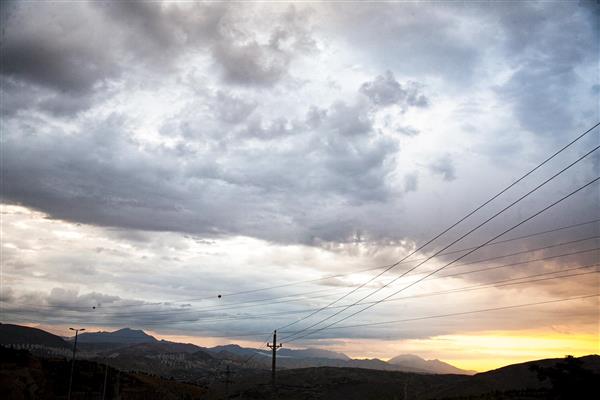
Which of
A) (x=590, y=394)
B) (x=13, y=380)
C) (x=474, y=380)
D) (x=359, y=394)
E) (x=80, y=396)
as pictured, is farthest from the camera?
(x=359, y=394)

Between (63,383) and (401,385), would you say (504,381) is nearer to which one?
(401,385)

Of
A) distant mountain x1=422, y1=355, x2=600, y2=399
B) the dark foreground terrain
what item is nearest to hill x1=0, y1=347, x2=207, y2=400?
the dark foreground terrain

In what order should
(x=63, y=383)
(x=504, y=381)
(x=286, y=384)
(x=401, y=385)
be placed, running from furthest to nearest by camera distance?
(x=286, y=384) < (x=401, y=385) < (x=504, y=381) < (x=63, y=383)

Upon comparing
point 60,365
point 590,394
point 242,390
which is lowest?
point 242,390

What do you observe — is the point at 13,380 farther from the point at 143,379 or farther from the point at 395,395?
the point at 395,395

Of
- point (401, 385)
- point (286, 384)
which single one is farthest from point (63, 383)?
point (401, 385)

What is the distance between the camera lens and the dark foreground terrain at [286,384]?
4304 inches

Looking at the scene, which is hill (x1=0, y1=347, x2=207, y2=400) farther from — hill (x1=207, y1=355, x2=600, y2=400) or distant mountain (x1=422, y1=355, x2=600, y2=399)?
distant mountain (x1=422, y1=355, x2=600, y2=399)

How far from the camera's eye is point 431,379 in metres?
175

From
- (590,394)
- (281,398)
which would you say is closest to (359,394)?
(281,398)

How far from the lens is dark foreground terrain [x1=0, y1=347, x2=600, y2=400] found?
109 m

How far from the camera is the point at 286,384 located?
581ft

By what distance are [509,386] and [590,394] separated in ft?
362

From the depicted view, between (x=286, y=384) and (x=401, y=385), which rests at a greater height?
(x=401, y=385)
